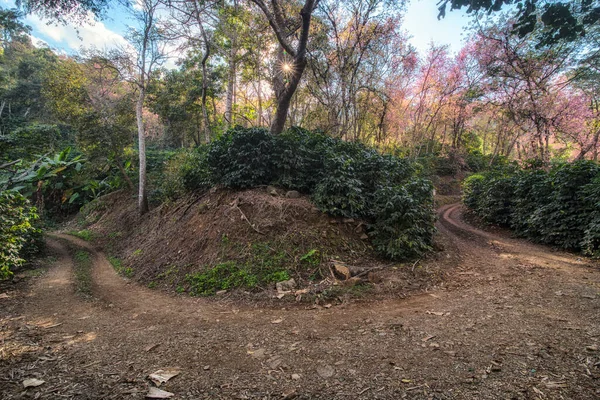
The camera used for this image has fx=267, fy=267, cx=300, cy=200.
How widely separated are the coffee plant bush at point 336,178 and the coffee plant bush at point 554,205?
3.59 m

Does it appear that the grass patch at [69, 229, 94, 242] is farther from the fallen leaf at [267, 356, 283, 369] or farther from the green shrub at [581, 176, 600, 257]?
the green shrub at [581, 176, 600, 257]

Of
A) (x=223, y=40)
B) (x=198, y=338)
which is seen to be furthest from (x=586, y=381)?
(x=223, y=40)

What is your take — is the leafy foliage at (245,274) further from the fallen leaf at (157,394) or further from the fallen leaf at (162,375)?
the fallen leaf at (157,394)

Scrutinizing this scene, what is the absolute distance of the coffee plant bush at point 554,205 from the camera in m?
6.85

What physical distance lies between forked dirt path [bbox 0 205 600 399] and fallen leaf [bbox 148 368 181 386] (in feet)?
0.28

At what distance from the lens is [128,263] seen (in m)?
8.48

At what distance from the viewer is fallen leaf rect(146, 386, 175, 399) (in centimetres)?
237

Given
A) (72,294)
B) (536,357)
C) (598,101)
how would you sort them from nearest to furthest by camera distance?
(536,357)
(72,294)
(598,101)

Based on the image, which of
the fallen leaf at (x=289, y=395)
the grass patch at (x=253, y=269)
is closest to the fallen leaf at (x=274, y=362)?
the fallen leaf at (x=289, y=395)

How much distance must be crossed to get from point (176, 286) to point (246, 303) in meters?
2.19

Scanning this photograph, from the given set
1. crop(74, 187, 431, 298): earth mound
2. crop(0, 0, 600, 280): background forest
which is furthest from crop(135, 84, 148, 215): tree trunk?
crop(74, 187, 431, 298): earth mound

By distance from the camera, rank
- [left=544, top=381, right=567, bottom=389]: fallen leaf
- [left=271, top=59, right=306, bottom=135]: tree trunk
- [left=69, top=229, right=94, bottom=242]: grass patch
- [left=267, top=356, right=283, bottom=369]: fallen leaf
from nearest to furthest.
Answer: [left=544, top=381, right=567, bottom=389]: fallen leaf < [left=267, top=356, right=283, bottom=369]: fallen leaf < [left=271, top=59, right=306, bottom=135]: tree trunk < [left=69, top=229, right=94, bottom=242]: grass patch

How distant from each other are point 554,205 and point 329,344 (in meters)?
8.58

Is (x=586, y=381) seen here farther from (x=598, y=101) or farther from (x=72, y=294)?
(x=598, y=101)
